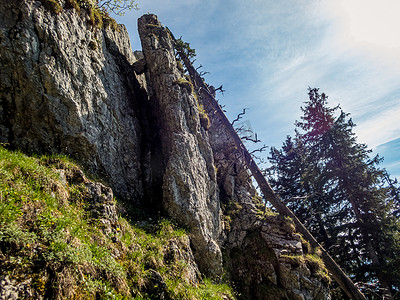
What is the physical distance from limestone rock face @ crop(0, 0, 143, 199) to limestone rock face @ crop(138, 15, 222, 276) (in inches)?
82.4

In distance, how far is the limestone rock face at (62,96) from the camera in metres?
7.77

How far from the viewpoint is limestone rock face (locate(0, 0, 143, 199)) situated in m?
7.77

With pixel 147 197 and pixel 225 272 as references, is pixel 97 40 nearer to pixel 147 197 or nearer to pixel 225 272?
pixel 147 197

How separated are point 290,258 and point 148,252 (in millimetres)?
7909

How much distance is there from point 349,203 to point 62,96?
70.7 ft

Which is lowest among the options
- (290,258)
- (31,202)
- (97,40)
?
Result: (290,258)

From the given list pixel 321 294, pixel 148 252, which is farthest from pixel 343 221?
pixel 148 252

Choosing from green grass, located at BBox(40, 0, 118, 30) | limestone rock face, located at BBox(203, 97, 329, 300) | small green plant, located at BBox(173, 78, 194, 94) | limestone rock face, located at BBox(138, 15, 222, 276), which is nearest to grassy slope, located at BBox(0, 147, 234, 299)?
limestone rock face, located at BBox(138, 15, 222, 276)

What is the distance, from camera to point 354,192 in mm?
16531

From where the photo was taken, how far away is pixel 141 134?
42.4 feet

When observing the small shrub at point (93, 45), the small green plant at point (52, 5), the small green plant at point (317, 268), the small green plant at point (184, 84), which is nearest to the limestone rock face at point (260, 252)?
the small green plant at point (317, 268)

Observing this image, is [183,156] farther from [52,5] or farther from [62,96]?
[52,5]

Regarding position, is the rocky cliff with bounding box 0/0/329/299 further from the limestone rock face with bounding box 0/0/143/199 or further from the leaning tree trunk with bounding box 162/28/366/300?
the leaning tree trunk with bounding box 162/28/366/300

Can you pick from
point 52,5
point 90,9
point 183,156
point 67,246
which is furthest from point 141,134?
point 67,246
